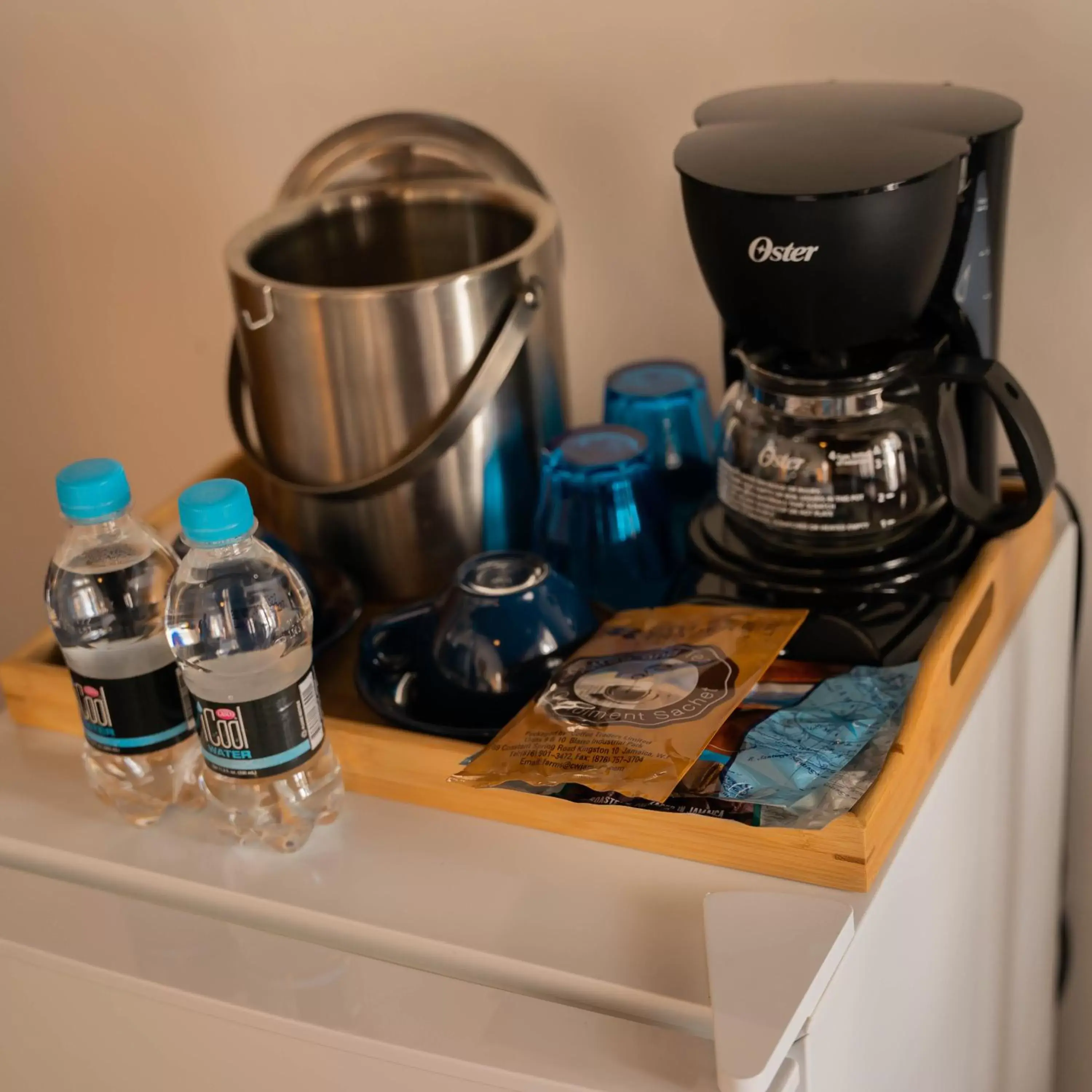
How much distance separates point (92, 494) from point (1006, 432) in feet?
1.71

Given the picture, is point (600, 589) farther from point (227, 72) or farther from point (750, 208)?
point (227, 72)

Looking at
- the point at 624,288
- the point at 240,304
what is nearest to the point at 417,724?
the point at 240,304

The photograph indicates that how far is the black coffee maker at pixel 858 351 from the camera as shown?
70 centimetres

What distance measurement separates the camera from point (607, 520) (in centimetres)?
86

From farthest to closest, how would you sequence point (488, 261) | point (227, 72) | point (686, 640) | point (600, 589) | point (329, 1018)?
point (227, 72), point (488, 261), point (600, 589), point (686, 640), point (329, 1018)

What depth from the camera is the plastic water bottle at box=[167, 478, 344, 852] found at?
0.68 m

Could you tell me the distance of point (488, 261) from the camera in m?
1.01

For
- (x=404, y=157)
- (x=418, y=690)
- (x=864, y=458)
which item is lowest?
(x=418, y=690)

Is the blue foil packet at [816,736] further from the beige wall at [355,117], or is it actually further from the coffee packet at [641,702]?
the beige wall at [355,117]

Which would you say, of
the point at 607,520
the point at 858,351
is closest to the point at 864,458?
the point at 858,351

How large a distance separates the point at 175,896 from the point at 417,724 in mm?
163

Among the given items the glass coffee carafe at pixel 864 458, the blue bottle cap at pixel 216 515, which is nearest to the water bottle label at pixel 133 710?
the blue bottle cap at pixel 216 515

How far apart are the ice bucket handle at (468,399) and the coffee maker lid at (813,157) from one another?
17 centimetres

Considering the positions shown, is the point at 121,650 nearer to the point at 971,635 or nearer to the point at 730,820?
the point at 730,820
